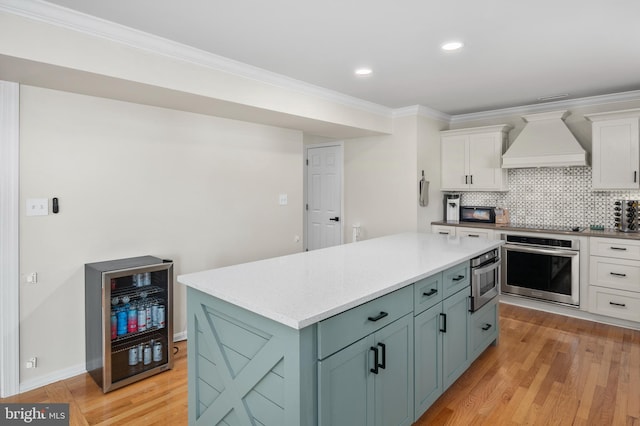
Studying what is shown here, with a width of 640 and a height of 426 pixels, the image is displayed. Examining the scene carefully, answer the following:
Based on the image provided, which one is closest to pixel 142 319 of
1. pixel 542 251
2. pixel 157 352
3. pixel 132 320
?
pixel 132 320

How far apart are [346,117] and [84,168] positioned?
101 inches

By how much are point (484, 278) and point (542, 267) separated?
68.7 inches

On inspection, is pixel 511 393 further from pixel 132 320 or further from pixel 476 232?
pixel 132 320

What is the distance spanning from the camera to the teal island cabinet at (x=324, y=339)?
57.5 inches

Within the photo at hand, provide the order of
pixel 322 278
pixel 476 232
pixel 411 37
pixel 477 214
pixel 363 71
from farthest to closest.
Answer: pixel 477 214
pixel 476 232
pixel 363 71
pixel 411 37
pixel 322 278

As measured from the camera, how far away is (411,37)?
260 centimetres

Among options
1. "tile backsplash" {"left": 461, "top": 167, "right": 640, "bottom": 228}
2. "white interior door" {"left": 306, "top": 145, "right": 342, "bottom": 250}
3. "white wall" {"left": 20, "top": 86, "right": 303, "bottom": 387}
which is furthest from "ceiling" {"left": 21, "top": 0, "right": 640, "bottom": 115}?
"white interior door" {"left": 306, "top": 145, "right": 342, "bottom": 250}

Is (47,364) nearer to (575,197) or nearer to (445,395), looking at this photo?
(445,395)

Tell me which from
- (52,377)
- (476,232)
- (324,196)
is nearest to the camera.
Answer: (52,377)

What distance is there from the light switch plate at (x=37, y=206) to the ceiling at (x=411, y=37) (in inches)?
51.2

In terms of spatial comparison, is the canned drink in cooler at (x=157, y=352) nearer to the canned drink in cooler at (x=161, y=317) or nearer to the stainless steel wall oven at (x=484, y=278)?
the canned drink in cooler at (x=161, y=317)

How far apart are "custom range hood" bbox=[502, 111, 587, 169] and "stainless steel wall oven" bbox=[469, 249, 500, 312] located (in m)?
1.83

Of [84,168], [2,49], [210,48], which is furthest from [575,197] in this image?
[2,49]

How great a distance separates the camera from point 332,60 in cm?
302
